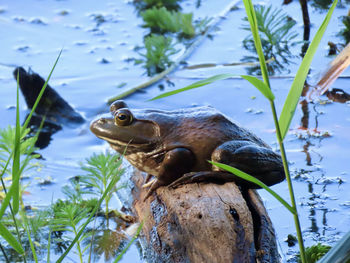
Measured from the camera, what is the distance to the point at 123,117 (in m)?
2.99

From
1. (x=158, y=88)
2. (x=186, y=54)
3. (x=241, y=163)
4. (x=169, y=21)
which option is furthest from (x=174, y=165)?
(x=169, y=21)

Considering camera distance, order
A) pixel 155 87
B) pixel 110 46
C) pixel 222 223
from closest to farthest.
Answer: pixel 222 223, pixel 155 87, pixel 110 46

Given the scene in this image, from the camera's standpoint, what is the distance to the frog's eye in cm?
299

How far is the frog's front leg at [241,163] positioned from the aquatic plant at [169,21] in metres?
3.71

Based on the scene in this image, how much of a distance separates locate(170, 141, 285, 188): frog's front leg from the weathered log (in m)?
0.05

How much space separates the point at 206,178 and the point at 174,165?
0.18 meters

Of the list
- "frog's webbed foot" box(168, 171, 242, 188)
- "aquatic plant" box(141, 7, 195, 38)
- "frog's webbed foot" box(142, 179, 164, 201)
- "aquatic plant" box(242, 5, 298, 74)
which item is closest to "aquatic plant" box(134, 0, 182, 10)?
"aquatic plant" box(141, 7, 195, 38)

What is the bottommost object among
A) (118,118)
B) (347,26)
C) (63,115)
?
(63,115)

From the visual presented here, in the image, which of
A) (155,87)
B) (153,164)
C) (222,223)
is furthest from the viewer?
(155,87)

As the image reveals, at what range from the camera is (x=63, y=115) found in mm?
5000

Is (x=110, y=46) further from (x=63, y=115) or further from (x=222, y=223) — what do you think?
(x=222, y=223)

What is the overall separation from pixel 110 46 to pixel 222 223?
423cm

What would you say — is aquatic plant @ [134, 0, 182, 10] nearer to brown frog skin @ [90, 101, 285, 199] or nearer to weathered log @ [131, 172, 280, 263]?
brown frog skin @ [90, 101, 285, 199]

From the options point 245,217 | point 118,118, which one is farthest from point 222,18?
point 245,217
